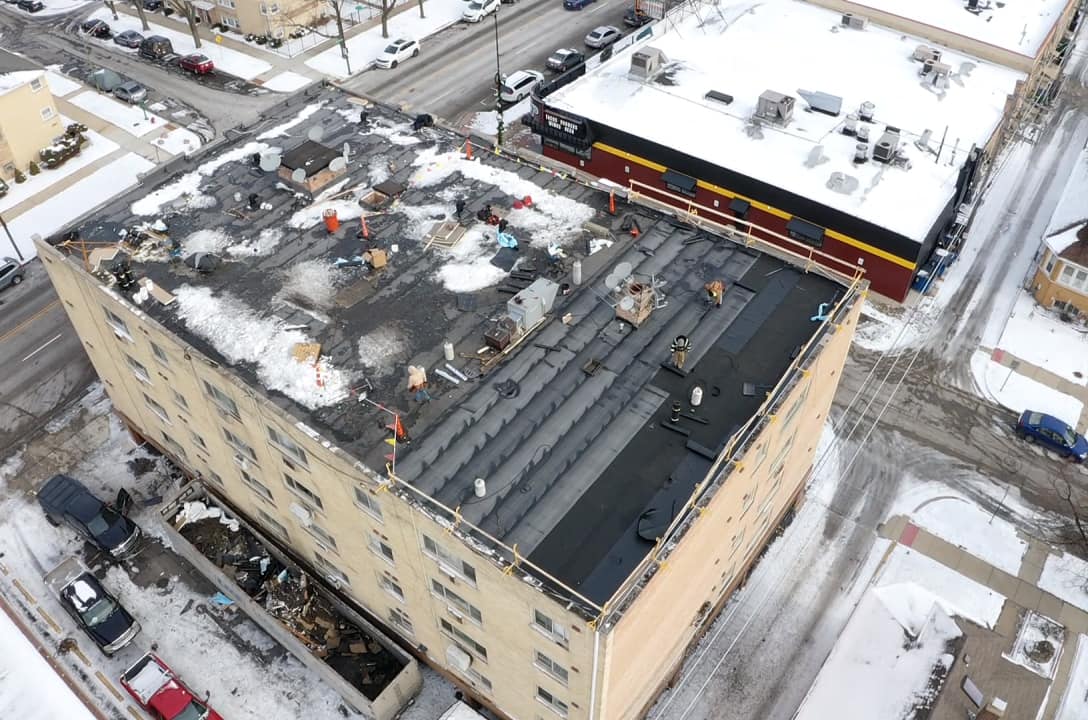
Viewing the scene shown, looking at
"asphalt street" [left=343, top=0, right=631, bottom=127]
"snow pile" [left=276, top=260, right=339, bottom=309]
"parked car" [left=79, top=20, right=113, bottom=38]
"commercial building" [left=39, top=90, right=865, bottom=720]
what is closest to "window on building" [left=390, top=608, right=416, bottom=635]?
"commercial building" [left=39, top=90, right=865, bottom=720]

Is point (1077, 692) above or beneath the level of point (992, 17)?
beneath

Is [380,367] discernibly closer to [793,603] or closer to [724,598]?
[724,598]

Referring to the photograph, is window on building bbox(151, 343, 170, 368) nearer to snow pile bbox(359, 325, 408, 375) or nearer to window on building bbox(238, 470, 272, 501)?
window on building bbox(238, 470, 272, 501)

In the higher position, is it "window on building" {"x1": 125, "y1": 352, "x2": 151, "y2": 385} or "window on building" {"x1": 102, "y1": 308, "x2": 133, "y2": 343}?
"window on building" {"x1": 102, "y1": 308, "x2": 133, "y2": 343}

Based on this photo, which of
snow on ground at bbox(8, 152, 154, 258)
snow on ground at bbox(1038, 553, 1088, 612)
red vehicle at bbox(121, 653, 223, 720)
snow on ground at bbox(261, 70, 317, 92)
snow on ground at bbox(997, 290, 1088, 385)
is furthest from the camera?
snow on ground at bbox(261, 70, 317, 92)

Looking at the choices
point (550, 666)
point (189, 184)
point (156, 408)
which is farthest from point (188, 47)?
point (550, 666)

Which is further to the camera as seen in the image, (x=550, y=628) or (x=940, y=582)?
(x=940, y=582)

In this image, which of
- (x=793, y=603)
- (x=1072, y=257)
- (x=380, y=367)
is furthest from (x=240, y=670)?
(x=1072, y=257)

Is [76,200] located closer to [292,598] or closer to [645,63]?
[292,598]
